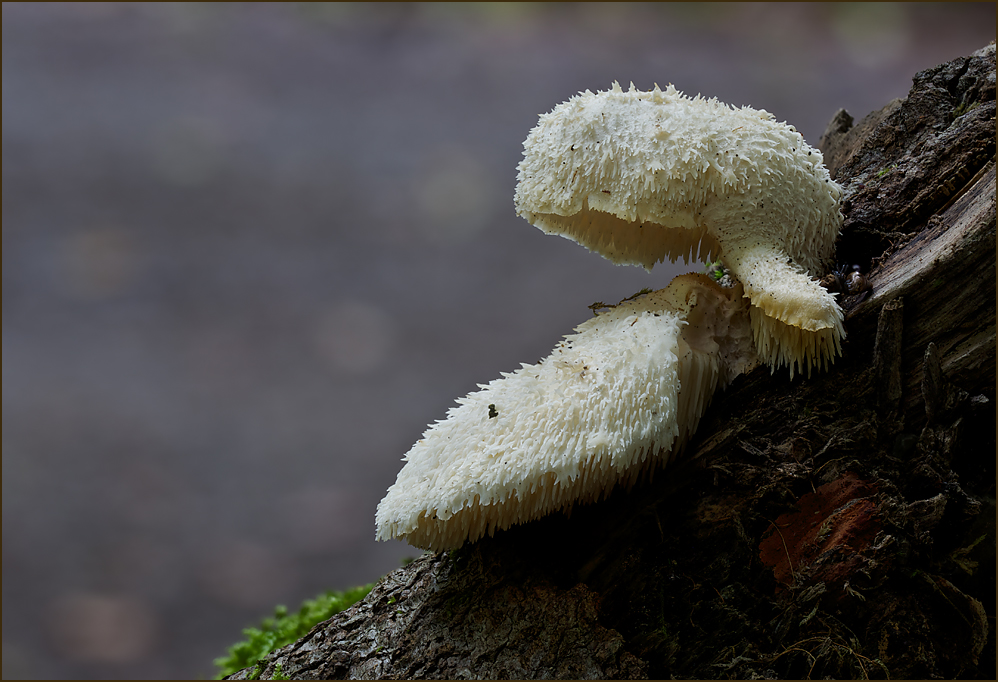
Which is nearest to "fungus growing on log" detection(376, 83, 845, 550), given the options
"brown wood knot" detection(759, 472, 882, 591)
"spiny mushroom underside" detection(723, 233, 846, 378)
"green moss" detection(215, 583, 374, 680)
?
"spiny mushroom underside" detection(723, 233, 846, 378)

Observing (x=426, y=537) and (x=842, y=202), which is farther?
(x=842, y=202)

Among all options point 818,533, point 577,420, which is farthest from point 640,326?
point 818,533

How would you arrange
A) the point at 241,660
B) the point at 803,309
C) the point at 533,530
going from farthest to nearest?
1. the point at 241,660
2. the point at 533,530
3. the point at 803,309

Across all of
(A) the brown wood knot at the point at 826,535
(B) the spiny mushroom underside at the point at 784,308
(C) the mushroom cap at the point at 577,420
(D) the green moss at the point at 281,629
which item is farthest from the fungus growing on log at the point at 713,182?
(D) the green moss at the point at 281,629

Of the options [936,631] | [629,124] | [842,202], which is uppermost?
[629,124]

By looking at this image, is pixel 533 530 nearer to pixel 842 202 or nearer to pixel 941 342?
pixel 941 342

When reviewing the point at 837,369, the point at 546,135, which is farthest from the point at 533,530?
the point at 546,135

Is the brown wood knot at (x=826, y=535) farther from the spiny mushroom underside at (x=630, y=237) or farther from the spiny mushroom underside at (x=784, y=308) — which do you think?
the spiny mushroom underside at (x=630, y=237)

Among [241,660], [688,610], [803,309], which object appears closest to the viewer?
[803,309]
